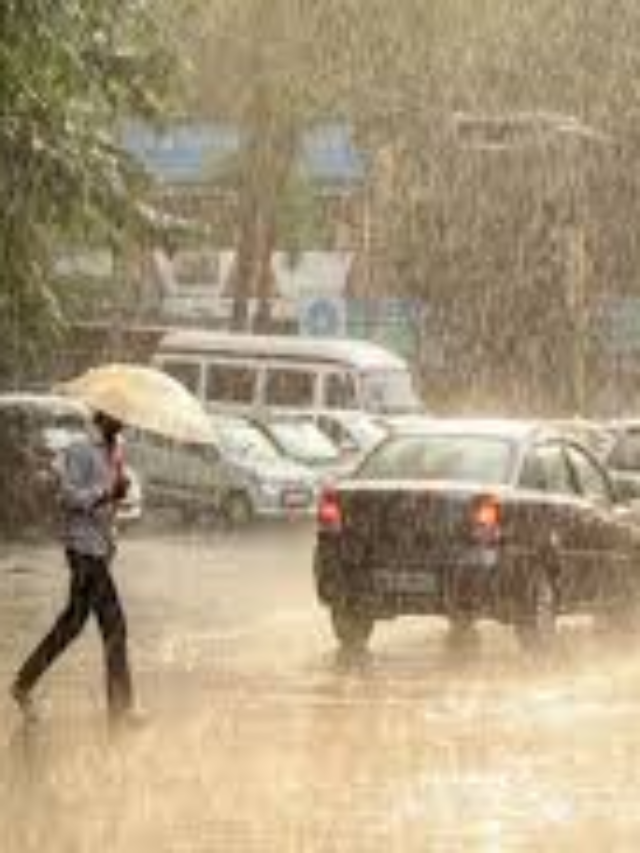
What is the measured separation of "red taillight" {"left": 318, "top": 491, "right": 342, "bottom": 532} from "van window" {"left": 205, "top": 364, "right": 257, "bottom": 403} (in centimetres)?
2856

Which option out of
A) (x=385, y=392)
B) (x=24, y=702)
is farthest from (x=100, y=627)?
(x=385, y=392)

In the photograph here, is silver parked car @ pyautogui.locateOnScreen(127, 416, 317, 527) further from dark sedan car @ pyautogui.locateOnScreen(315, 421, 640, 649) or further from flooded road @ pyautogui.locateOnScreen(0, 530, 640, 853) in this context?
dark sedan car @ pyautogui.locateOnScreen(315, 421, 640, 649)

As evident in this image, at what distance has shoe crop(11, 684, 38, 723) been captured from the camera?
614 inches

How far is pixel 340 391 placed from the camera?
47.2 meters

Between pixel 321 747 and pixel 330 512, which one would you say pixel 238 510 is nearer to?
pixel 330 512

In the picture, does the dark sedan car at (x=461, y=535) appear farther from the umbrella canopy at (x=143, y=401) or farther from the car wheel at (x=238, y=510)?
the car wheel at (x=238, y=510)

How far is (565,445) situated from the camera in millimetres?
21094

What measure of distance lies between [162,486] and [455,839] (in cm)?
2755

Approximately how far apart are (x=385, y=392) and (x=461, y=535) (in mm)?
28246

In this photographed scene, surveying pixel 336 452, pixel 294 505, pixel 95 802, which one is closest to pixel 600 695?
pixel 95 802

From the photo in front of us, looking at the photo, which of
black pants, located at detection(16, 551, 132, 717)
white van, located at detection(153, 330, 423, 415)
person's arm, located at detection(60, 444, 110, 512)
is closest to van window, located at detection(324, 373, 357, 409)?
white van, located at detection(153, 330, 423, 415)

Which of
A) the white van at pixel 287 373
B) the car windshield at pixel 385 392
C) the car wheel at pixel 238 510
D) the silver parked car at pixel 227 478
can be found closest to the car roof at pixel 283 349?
the white van at pixel 287 373

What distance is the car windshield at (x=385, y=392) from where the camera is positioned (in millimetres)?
46969

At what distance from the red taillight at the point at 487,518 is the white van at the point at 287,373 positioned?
2765cm
